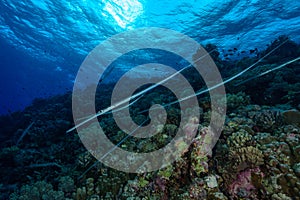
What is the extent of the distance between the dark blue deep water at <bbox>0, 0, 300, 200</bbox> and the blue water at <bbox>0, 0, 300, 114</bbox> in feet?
0.29

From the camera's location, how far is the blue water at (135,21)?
45.4ft

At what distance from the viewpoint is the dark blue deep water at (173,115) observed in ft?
11.5

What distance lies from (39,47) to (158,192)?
2701cm

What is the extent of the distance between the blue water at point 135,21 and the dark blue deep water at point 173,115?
9cm

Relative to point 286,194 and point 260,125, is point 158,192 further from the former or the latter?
point 260,125

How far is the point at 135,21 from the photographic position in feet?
51.4

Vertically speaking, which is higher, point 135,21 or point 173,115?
point 135,21

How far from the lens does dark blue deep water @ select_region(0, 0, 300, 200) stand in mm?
3498

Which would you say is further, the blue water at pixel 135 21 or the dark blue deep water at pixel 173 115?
the blue water at pixel 135 21

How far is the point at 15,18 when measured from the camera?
19734 millimetres

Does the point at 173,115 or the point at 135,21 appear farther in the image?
the point at 135,21

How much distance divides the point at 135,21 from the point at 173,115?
12.2m

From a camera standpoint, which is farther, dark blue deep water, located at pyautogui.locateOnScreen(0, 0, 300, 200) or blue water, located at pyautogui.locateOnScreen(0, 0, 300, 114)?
blue water, located at pyautogui.locateOnScreen(0, 0, 300, 114)

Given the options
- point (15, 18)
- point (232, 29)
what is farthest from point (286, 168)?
point (15, 18)
